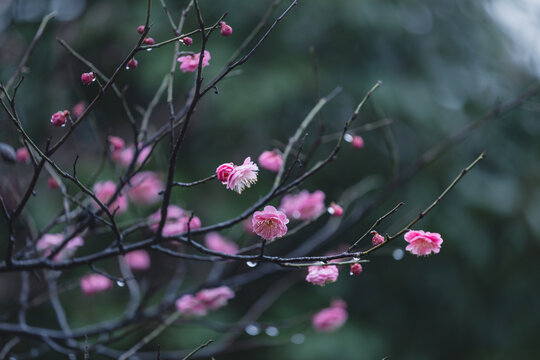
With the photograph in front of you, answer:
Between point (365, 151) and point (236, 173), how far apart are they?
2.70m

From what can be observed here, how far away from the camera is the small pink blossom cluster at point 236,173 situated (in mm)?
889

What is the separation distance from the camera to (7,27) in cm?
322

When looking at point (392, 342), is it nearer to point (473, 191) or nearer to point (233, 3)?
point (473, 191)

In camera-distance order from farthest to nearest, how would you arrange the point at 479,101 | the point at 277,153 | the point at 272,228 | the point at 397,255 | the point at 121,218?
the point at 479,101 → the point at 121,218 → the point at 277,153 → the point at 397,255 → the point at 272,228

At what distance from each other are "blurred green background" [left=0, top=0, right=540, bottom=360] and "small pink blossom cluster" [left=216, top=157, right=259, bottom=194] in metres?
2.29

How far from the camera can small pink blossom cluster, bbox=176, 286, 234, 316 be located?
1.52m

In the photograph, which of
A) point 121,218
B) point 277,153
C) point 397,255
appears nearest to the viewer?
point 397,255

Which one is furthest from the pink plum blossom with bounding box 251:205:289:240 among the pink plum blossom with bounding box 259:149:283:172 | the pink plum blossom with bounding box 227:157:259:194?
the pink plum blossom with bounding box 259:149:283:172

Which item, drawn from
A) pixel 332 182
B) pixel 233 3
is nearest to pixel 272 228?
pixel 332 182

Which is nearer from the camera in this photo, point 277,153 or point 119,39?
point 277,153

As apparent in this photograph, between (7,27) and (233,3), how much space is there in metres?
1.39

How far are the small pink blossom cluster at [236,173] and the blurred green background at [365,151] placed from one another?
2.29 meters

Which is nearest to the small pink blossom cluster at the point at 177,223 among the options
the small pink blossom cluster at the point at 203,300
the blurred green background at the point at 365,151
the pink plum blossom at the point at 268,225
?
the small pink blossom cluster at the point at 203,300

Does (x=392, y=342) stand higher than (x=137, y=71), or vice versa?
(x=137, y=71)
